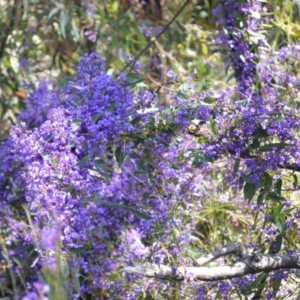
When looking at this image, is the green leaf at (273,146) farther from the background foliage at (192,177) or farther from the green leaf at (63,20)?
the green leaf at (63,20)

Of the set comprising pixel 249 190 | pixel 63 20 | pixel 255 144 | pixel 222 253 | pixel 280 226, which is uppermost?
pixel 63 20

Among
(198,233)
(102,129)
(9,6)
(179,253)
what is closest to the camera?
(102,129)

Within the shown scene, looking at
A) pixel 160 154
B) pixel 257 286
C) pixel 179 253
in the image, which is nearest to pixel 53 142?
pixel 160 154

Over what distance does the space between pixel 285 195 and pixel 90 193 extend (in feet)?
1.85

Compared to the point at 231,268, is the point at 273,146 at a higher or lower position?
higher

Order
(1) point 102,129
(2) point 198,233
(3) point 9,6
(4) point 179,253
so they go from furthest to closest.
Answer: (3) point 9,6
(2) point 198,233
(4) point 179,253
(1) point 102,129

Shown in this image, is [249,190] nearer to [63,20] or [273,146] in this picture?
[273,146]

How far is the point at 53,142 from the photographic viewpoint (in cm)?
213

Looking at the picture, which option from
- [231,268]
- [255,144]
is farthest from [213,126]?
[231,268]

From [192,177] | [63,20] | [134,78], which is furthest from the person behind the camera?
[63,20]

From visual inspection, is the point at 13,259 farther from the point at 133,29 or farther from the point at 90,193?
the point at 133,29

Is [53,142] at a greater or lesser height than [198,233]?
greater

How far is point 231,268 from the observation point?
7.00ft

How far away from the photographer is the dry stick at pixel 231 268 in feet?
6.95
